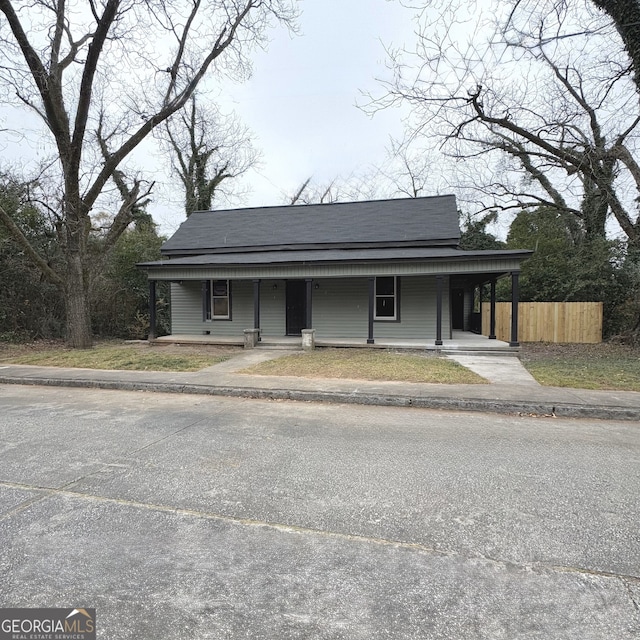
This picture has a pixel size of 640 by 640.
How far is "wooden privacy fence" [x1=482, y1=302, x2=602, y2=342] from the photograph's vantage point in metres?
17.1

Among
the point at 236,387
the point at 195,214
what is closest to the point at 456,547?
→ the point at 236,387

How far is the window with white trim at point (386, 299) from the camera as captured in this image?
49.1 ft

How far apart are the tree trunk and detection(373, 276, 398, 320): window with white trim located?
32.3 ft

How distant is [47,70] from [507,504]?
16.3 m

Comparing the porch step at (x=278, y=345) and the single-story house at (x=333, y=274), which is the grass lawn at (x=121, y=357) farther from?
the single-story house at (x=333, y=274)

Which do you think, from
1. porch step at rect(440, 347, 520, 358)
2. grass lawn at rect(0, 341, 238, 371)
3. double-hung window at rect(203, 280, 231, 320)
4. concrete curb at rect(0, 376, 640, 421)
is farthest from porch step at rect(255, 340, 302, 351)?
concrete curb at rect(0, 376, 640, 421)

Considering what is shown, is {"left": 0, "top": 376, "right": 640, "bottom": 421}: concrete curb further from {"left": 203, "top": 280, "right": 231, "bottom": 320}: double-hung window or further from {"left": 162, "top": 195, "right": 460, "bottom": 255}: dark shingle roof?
{"left": 162, "top": 195, "right": 460, "bottom": 255}: dark shingle roof

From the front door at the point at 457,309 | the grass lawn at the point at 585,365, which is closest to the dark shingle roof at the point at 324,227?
the front door at the point at 457,309

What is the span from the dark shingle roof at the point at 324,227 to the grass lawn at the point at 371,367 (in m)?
5.79

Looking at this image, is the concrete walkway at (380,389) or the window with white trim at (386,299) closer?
the concrete walkway at (380,389)

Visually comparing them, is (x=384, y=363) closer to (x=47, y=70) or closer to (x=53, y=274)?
(x=53, y=274)

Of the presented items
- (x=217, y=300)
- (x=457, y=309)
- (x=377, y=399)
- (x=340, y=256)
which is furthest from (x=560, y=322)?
(x=217, y=300)

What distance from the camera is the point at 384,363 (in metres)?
10.2
